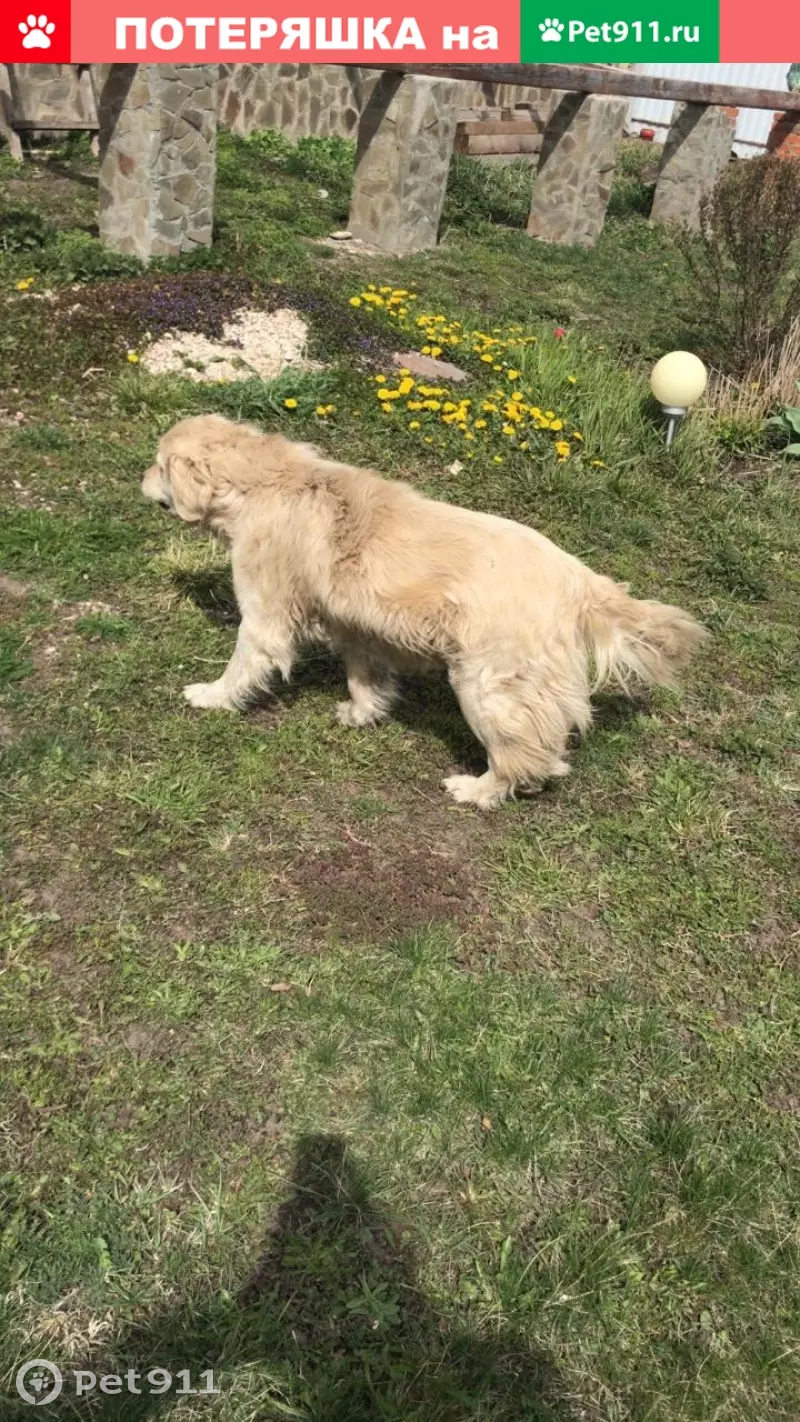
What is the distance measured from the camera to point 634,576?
→ 6.32 meters

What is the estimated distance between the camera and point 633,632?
3.90 metres

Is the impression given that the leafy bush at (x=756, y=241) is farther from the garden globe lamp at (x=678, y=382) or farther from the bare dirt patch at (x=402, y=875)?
the bare dirt patch at (x=402, y=875)

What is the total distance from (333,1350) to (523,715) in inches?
90.6

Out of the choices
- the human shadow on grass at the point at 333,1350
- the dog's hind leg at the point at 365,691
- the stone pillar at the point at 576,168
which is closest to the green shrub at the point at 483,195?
the stone pillar at the point at 576,168

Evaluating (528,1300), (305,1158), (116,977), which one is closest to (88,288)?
(116,977)

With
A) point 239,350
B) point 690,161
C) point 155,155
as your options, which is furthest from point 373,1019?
point 690,161

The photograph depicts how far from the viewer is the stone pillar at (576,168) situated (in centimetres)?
1283

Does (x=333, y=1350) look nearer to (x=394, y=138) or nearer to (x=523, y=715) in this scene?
(x=523, y=715)

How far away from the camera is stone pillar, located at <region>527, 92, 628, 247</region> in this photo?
1283 centimetres

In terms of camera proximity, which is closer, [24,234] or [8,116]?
[24,234]

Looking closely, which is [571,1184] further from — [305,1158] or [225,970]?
[225,970]

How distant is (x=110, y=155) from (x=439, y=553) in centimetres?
720

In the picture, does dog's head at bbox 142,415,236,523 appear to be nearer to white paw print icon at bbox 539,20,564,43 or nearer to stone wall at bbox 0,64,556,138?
white paw print icon at bbox 539,20,564,43

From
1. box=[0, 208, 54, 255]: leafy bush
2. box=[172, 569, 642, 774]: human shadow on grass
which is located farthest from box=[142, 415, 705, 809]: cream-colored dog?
box=[0, 208, 54, 255]: leafy bush
